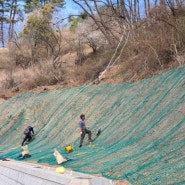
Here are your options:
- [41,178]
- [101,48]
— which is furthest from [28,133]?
[101,48]

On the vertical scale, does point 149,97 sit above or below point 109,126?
above

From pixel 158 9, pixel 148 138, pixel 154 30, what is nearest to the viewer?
pixel 148 138

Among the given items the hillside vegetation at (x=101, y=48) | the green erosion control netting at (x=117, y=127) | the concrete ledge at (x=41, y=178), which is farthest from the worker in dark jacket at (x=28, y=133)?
the concrete ledge at (x=41, y=178)

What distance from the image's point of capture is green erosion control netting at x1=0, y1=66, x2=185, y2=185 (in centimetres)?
955

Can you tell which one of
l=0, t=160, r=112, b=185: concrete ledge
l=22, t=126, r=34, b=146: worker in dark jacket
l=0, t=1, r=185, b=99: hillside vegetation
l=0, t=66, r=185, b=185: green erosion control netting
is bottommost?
l=22, t=126, r=34, b=146: worker in dark jacket

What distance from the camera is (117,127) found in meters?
14.8

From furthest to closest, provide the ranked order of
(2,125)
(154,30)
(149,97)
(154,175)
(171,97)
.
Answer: (2,125) < (154,30) < (149,97) < (171,97) < (154,175)

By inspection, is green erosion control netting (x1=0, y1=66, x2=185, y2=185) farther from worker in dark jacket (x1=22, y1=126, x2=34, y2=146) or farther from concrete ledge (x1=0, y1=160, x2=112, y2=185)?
concrete ledge (x1=0, y1=160, x2=112, y2=185)

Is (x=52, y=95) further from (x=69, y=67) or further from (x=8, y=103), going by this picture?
(x=69, y=67)

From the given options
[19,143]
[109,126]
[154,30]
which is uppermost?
[154,30]

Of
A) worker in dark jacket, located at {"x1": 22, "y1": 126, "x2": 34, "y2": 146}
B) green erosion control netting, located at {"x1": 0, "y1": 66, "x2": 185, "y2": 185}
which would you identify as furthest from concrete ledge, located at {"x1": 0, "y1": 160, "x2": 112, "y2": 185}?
worker in dark jacket, located at {"x1": 22, "y1": 126, "x2": 34, "y2": 146}

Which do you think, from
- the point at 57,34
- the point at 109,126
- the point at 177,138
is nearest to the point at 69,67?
the point at 57,34

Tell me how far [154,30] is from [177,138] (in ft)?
34.7

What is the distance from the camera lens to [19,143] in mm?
19688
